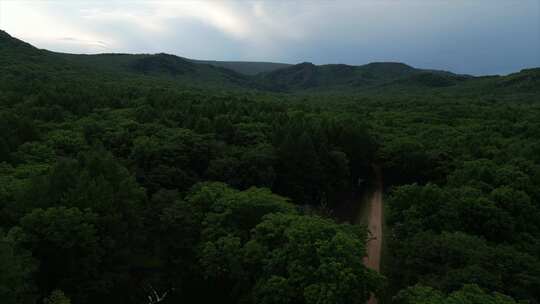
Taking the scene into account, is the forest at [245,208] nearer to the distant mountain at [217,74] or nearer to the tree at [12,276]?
the tree at [12,276]

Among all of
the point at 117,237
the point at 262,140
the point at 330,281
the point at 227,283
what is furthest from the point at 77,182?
the point at 262,140

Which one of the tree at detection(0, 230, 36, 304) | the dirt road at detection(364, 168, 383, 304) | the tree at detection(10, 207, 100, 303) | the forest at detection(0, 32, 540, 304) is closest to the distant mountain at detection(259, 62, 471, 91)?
the dirt road at detection(364, 168, 383, 304)

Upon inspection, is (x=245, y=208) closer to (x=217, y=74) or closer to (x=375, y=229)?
(x=375, y=229)

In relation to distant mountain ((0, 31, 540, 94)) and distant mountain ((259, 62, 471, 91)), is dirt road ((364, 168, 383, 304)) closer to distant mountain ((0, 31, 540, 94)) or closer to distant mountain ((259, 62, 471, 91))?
distant mountain ((0, 31, 540, 94))

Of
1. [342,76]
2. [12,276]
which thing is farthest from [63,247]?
[342,76]

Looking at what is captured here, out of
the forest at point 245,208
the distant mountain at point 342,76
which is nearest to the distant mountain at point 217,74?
the distant mountain at point 342,76

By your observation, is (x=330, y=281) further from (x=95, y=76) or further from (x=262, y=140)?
(x=95, y=76)
